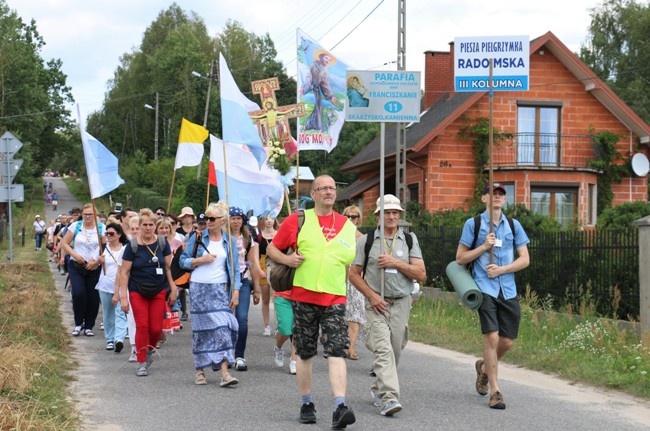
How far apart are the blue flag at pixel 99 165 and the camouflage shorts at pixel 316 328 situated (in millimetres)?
7310

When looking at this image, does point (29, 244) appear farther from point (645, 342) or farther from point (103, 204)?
point (645, 342)

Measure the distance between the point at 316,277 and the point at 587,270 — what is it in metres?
8.31

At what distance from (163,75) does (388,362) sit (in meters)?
74.7

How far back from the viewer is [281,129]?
63.4ft

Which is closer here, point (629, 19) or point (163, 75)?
point (629, 19)

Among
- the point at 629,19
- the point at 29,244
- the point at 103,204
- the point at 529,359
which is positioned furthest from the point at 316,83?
the point at 103,204

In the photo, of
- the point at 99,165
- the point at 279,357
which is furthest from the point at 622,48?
the point at 279,357

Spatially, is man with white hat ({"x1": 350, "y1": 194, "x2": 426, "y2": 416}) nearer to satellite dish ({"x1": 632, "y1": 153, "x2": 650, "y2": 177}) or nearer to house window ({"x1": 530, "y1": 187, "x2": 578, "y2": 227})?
house window ({"x1": 530, "y1": 187, "x2": 578, "y2": 227})

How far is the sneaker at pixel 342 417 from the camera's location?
7.18 metres

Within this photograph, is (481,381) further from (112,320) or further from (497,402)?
(112,320)

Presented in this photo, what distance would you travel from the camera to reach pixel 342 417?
7.17 meters

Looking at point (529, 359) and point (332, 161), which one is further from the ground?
point (332, 161)

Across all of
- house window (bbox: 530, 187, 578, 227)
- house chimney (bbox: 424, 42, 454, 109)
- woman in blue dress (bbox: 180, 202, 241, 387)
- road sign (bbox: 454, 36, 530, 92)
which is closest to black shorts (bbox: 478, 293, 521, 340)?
woman in blue dress (bbox: 180, 202, 241, 387)

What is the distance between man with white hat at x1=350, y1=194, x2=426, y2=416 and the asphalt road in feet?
1.47
